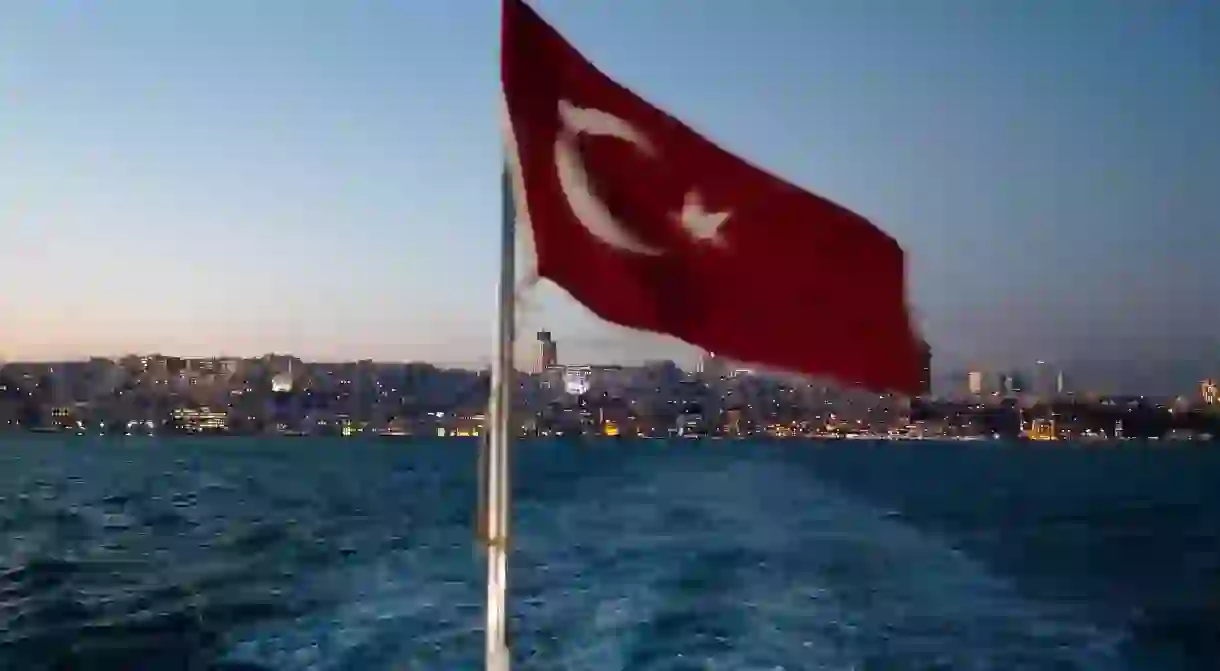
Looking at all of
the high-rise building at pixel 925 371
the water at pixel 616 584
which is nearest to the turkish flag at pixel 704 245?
the high-rise building at pixel 925 371

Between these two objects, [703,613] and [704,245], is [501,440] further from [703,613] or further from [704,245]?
[703,613]

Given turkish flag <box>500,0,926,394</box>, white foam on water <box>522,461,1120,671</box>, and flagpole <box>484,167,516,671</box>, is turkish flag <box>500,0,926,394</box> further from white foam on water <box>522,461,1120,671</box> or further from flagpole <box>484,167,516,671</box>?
white foam on water <box>522,461,1120,671</box>

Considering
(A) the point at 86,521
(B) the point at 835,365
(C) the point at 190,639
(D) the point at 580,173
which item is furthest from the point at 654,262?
(A) the point at 86,521

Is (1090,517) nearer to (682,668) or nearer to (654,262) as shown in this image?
(682,668)

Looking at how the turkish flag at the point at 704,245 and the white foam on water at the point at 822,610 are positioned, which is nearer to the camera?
the turkish flag at the point at 704,245

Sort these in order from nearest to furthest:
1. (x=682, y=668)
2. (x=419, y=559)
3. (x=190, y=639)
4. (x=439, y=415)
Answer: (x=682, y=668)
(x=190, y=639)
(x=419, y=559)
(x=439, y=415)

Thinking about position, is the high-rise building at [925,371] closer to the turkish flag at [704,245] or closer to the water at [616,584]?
the turkish flag at [704,245]
